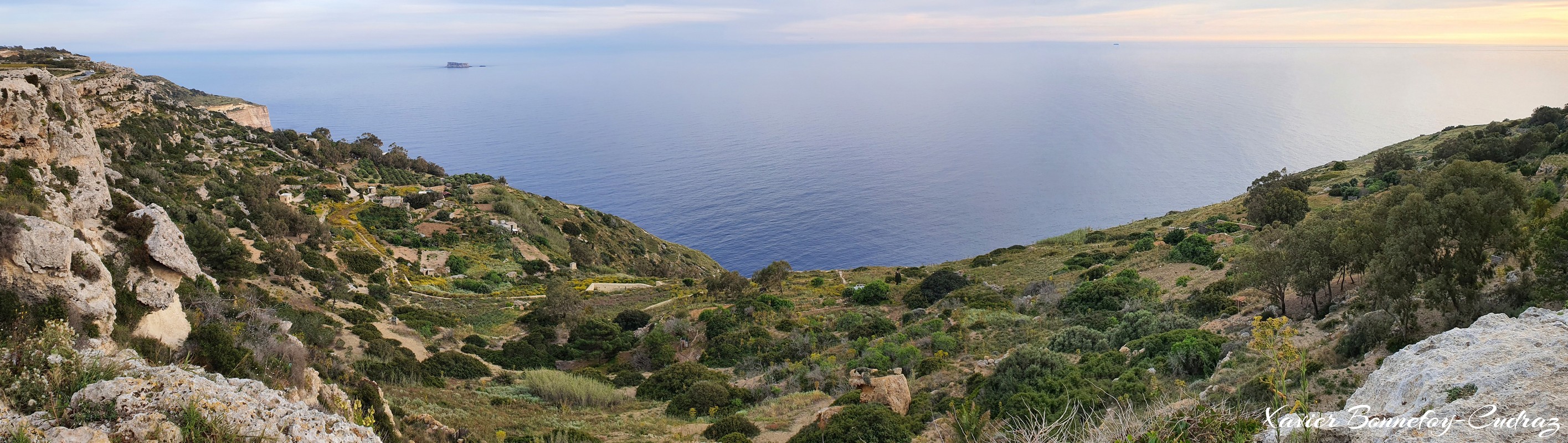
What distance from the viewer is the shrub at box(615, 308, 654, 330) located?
28.2 m

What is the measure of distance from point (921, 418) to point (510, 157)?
374 feet

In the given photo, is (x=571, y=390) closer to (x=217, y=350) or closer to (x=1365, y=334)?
(x=217, y=350)

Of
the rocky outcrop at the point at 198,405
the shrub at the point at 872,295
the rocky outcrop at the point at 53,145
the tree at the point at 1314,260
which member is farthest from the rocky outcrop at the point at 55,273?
the shrub at the point at 872,295

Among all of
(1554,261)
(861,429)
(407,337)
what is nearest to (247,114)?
(407,337)

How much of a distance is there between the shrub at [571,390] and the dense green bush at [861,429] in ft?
21.3

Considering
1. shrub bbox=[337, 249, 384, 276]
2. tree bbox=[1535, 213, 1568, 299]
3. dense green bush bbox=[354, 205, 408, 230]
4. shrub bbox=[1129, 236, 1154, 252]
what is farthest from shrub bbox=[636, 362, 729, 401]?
dense green bush bbox=[354, 205, 408, 230]

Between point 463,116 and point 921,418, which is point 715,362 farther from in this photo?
point 463,116

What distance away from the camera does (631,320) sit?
2848cm

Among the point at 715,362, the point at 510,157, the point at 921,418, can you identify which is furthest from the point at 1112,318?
the point at 510,157

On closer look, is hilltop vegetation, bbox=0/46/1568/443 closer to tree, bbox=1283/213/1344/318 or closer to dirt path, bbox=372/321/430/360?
tree, bbox=1283/213/1344/318

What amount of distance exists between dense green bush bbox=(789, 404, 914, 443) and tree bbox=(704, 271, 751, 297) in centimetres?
1960

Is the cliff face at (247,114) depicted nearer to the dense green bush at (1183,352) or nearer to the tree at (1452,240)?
the dense green bush at (1183,352)

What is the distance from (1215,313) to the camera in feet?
65.4

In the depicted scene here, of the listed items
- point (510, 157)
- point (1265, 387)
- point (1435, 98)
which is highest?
point (1435, 98)
